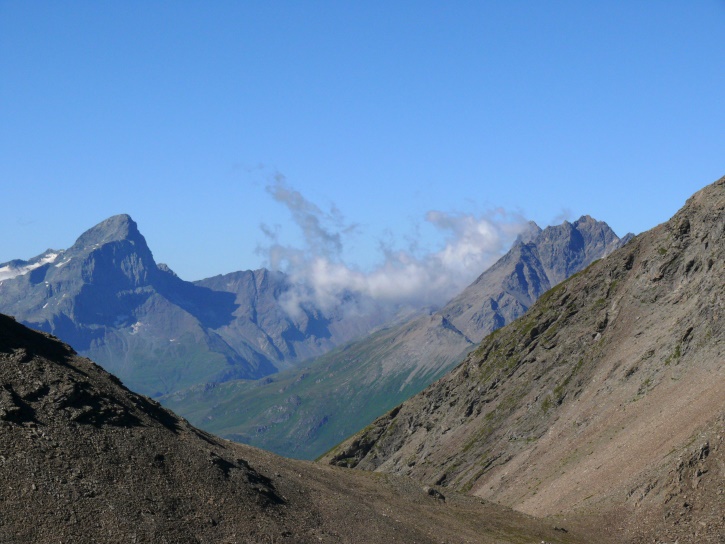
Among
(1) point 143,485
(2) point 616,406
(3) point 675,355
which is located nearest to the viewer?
(1) point 143,485

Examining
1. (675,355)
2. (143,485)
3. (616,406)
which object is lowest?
(616,406)

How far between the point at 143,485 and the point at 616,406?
8913 centimetres

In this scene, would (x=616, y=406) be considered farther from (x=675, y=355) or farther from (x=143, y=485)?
(x=143, y=485)

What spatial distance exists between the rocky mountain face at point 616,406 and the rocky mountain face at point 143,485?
13.6 m

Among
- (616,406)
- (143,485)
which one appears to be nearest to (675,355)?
(616,406)

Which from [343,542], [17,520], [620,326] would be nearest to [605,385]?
[620,326]

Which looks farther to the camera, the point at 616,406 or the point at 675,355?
the point at 616,406

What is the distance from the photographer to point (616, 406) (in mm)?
135875

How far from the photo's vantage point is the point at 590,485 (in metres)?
113

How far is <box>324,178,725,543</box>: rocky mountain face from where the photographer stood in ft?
307

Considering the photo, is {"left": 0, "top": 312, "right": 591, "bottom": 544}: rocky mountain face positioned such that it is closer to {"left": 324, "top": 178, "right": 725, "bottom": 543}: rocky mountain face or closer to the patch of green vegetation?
{"left": 324, "top": 178, "right": 725, "bottom": 543}: rocky mountain face

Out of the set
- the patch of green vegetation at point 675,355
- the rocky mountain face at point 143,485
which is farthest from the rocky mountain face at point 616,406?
the rocky mountain face at point 143,485

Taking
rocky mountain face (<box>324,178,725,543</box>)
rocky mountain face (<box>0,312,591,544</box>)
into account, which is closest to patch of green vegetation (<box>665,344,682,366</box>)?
rocky mountain face (<box>324,178,725,543</box>)

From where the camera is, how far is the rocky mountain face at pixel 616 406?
93.4 m
